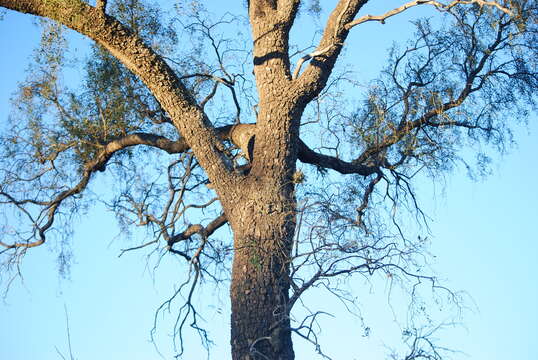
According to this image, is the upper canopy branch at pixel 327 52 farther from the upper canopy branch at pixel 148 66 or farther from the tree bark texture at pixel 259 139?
the upper canopy branch at pixel 148 66

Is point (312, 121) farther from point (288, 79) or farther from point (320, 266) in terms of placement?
point (320, 266)

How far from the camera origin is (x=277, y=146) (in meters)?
5.64

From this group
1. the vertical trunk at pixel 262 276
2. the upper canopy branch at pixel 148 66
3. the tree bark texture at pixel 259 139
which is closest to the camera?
the vertical trunk at pixel 262 276

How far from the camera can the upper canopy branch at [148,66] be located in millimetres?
5727

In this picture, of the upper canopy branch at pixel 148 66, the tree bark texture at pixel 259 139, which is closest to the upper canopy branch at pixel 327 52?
the tree bark texture at pixel 259 139

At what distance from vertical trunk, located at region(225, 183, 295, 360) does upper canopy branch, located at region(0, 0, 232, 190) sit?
0.53 meters

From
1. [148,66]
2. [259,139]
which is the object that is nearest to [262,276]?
[259,139]

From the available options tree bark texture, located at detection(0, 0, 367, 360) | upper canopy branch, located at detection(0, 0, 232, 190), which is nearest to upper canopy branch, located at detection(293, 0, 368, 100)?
tree bark texture, located at detection(0, 0, 367, 360)

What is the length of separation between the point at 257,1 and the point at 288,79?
37.2 inches

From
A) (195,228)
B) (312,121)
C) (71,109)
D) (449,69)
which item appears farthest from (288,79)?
(71,109)

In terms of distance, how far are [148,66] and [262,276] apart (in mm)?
1995

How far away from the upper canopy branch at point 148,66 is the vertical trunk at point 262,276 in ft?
1.74

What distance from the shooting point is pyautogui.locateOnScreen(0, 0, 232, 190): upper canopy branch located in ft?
18.8

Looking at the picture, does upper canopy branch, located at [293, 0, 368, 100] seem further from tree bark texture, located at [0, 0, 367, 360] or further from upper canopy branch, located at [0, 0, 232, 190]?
upper canopy branch, located at [0, 0, 232, 190]
